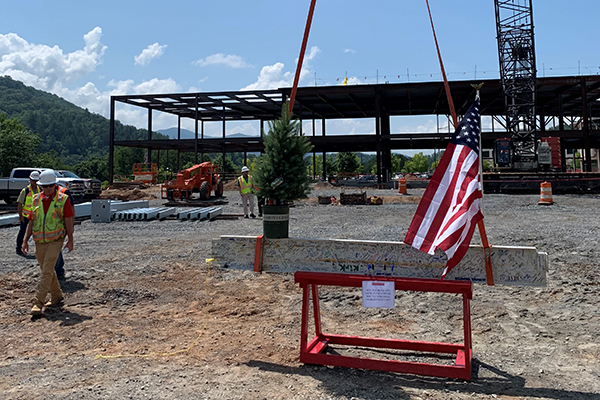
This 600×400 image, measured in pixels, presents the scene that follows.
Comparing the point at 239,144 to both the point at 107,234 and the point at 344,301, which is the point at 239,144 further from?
the point at 344,301

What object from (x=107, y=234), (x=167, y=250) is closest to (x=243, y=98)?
(x=107, y=234)

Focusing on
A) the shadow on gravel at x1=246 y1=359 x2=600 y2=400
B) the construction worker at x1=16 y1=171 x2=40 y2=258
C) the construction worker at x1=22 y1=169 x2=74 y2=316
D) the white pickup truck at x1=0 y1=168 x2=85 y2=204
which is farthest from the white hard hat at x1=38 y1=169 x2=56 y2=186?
the white pickup truck at x1=0 y1=168 x2=85 y2=204

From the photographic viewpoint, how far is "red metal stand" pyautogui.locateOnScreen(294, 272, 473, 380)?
4156mm

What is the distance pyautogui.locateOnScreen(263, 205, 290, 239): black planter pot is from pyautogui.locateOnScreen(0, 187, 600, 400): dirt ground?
1224 millimetres

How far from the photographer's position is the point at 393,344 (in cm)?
486

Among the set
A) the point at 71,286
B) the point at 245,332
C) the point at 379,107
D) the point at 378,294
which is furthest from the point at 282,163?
the point at 379,107

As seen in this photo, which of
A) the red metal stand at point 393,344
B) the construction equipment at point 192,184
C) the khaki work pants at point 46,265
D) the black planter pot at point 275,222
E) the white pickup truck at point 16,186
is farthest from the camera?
the construction equipment at point 192,184

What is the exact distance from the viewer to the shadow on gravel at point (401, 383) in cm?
384

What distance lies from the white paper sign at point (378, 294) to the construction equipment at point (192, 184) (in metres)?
21.8

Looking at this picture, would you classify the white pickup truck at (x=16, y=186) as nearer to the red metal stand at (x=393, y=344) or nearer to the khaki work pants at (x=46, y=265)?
the khaki work pants at (x=46, y=265)

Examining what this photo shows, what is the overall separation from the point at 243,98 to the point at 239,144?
9.12 m

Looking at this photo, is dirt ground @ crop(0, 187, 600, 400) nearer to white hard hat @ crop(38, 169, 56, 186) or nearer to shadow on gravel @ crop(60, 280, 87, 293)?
shadow on gravel @ crop(60, 280, 87, 293)

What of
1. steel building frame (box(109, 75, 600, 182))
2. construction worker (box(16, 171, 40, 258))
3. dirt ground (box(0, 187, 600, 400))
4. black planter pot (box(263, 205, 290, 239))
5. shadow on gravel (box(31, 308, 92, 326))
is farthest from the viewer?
steel building frame (box(109, 75, 600, 182))

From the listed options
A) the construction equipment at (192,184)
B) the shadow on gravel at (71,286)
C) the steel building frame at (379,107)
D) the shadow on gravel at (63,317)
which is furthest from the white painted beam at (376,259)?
the steel building frame at (379,107)
